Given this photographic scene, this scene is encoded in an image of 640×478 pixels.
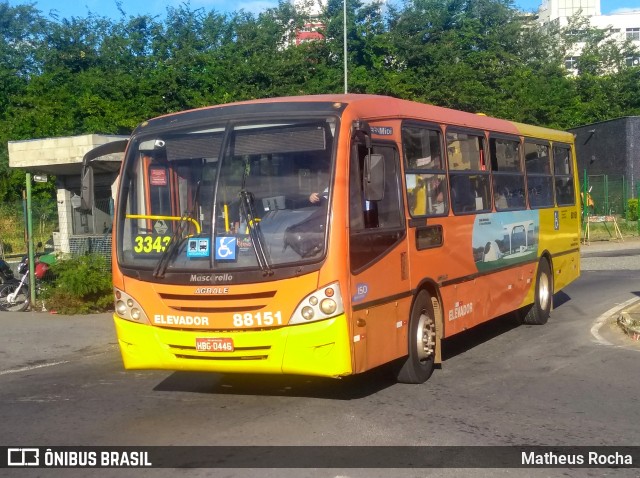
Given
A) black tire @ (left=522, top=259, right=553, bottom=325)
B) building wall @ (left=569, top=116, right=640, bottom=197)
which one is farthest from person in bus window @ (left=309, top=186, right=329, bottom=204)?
Answer: building wall @ (left=569, top=116, right=640, bottom=197)

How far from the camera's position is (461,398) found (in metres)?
8.59

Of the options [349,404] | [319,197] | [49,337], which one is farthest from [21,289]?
[319,197]

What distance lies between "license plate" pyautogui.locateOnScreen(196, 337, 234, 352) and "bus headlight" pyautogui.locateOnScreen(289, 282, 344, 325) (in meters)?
0.69

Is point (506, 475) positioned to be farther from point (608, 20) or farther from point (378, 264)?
point (608, 20)

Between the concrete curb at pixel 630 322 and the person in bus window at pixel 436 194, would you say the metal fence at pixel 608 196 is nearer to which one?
the concrete curb at pixel 630 322

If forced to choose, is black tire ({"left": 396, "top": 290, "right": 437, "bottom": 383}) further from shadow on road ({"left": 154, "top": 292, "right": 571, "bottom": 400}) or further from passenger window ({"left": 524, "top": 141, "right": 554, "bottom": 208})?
passenger window ({"left": 524, "top": 141, "right": 554, "bottom": 208})

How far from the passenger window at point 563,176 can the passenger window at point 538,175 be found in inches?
15.6

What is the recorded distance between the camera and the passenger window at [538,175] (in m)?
13.4

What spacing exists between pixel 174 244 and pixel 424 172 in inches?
120

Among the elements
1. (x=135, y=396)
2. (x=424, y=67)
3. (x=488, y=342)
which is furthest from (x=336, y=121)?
(x=424, y=67)

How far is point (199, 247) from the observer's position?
8148 millimetres

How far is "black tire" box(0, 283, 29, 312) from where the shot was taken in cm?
1652

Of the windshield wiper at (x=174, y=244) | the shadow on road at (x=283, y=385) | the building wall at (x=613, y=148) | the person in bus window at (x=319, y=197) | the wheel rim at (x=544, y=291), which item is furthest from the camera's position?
the building wall at (x=613, y=148)

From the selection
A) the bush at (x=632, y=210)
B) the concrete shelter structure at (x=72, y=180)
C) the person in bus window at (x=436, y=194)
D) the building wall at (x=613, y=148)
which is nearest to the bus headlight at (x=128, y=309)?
the person in bus window at (x=436, y=194)
